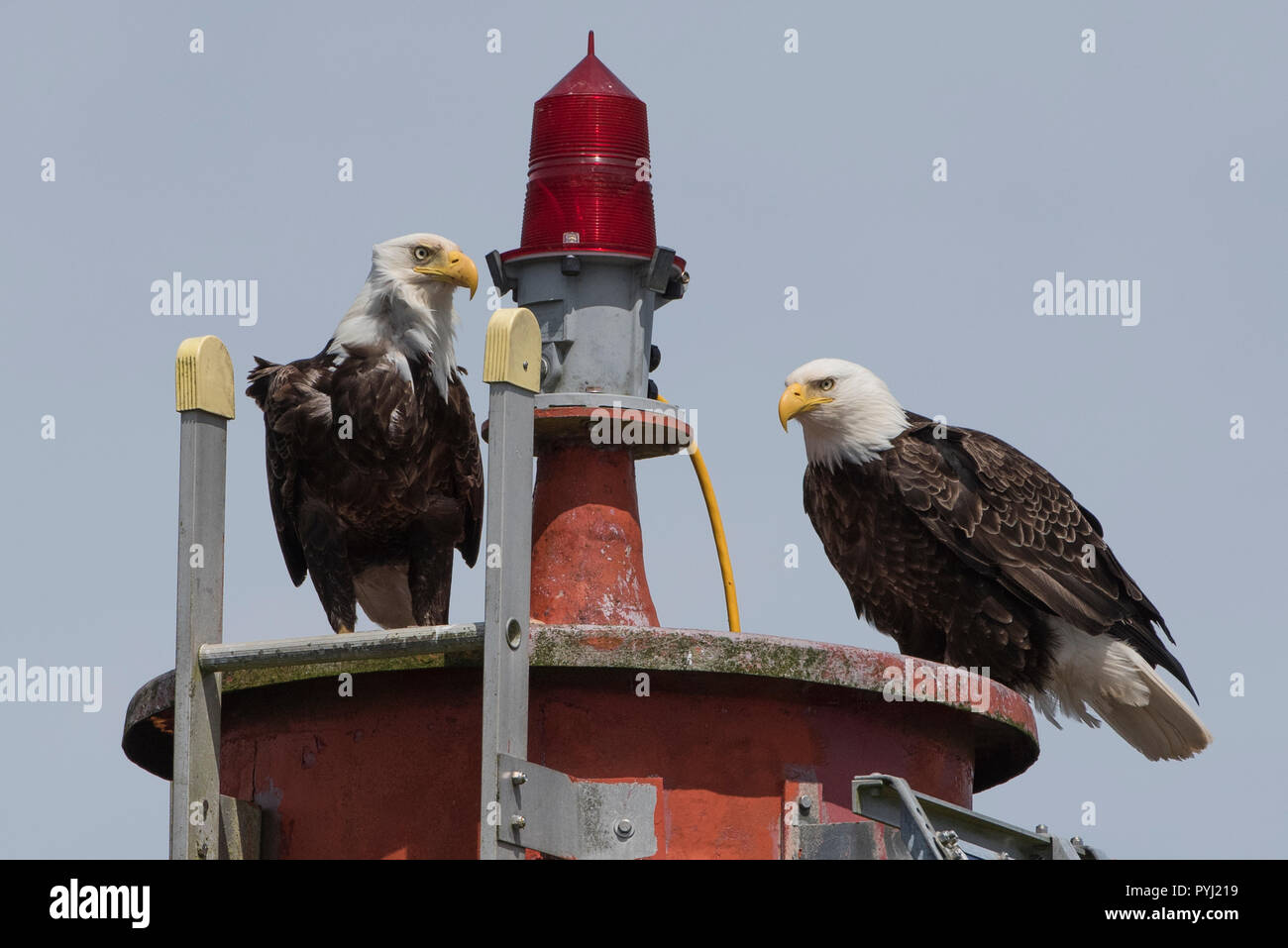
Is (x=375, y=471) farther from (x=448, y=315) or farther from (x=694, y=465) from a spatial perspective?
(x=694, y=465)

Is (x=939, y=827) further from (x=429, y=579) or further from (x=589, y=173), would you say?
(x=429, y=579)

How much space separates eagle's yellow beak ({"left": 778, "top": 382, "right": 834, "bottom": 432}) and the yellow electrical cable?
2.55 m

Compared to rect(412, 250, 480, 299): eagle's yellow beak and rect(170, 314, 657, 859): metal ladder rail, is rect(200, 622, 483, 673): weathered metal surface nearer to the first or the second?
→ rect(170, 314, 657, 859): metal ladder rail

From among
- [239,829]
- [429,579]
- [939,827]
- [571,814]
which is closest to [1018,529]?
[429,579]

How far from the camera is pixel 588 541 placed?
30.6 ft

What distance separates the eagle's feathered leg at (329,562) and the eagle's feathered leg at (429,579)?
1.36 feet

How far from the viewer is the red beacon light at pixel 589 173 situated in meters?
9.62

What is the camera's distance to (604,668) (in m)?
7.50

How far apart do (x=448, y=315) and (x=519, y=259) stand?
1.22m

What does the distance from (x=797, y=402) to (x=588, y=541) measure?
128 inches

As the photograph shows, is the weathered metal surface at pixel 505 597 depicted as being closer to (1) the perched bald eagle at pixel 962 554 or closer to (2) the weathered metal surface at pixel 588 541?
(2) the weathered metal surface at pixel 588 541

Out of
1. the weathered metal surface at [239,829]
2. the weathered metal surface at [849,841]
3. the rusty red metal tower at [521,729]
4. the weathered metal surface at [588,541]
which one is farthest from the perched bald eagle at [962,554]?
the weathered metal surface at [239,829]
